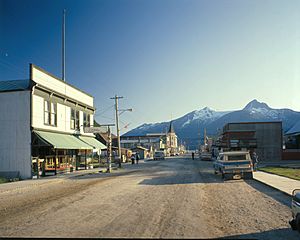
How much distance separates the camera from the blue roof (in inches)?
940

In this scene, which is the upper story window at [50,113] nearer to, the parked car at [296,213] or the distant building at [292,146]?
the parked car at [296,213]

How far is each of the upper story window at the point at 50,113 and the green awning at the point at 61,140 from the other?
3.55 ft

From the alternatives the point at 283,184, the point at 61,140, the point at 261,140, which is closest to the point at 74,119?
the point at 61,140

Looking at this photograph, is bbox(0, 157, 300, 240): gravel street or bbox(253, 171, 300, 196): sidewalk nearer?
bbox(0, 157, 300, 240): gravel street

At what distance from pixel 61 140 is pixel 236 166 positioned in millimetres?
14437

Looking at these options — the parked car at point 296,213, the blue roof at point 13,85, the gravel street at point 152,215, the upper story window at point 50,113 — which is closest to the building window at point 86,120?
the upper story window at point 50,113

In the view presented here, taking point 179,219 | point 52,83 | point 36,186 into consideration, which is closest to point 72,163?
point 52,83

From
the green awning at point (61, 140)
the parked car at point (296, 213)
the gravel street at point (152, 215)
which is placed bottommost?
the gravel street at point (152, 215)

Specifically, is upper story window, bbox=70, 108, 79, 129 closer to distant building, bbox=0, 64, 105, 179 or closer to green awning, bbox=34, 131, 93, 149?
distant building, bbox=0, 64, 105, 179

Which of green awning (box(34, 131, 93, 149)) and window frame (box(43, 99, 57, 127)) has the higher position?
window frame (box(43, 99, 57, 127))

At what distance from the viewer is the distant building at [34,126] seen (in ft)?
76.0

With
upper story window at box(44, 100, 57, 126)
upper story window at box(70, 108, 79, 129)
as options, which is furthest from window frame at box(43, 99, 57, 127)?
upper story window at box(70, 108, 79, 129)

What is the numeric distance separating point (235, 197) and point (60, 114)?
1985 cm

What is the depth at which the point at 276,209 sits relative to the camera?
10375mm
